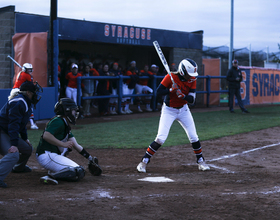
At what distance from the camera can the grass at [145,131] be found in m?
8.77

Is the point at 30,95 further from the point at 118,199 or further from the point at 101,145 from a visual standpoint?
the point at 101,145

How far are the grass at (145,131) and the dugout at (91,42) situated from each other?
8.66ft

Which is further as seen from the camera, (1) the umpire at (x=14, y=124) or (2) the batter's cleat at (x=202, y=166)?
(2) the batter's cleat at (x=202, y=166)

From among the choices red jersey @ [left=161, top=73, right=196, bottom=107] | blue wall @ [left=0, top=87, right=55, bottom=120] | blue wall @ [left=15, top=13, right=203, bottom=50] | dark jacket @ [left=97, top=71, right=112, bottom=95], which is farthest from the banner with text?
red jersey @ [left=161, top=73, right=196, bottom=107]

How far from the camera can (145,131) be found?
10555 mm

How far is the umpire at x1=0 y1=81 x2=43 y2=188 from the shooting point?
15.9 ft

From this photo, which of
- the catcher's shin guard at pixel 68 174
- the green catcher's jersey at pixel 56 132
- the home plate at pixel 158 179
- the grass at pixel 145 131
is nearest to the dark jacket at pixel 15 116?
the green catcher's jersey at pixel 56 132

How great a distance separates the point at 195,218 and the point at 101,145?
192 inches

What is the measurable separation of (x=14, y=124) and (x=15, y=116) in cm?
11

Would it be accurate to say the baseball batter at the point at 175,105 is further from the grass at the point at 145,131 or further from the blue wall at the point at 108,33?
the blue wall at the point at 108,33

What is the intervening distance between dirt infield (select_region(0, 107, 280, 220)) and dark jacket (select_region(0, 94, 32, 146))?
0.72 meters

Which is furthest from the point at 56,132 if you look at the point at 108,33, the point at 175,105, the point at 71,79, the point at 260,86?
the point at 260,86

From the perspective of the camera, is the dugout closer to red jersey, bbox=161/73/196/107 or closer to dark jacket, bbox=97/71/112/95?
dark jacket, bbox=97/71/112/95

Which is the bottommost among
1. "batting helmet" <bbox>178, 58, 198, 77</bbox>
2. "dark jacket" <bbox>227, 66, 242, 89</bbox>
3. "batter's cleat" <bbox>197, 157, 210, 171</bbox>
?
"batter's cleat" <bbox>197, 157, 210, 171</bbox>
